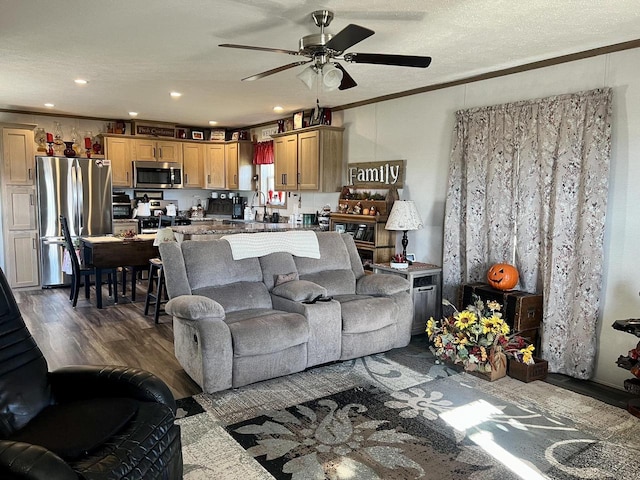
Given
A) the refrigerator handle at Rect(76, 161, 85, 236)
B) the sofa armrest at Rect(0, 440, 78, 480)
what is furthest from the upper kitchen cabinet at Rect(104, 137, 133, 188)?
the sofa armrest at Rect(0, 440, 78, 480)

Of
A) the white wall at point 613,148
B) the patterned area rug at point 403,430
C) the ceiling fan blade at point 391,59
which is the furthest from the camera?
the white wall at point 613,148

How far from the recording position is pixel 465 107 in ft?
14.8

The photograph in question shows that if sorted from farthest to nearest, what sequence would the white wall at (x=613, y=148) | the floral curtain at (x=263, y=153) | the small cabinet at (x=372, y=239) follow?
1. the floral curtain at (x=263, y=153)
2. the small cabinet at (x=372, y=239)
3. the white wall at (x=613, y=148)

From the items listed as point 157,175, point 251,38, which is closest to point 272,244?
point 251,38

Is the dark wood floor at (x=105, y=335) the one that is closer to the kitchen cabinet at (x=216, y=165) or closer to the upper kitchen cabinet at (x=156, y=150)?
the upper kitchen cabinet at (x=156, y=150)

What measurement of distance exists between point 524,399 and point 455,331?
76 cm

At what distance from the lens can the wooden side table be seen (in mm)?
4609

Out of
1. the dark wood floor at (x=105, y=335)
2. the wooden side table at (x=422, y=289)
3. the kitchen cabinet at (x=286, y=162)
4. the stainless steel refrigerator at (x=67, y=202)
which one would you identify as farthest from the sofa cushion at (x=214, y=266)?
the stainless steel refrigerator at (x=67, y=202)

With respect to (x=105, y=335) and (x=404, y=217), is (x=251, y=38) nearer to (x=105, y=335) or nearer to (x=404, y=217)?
(x=404, y=217)

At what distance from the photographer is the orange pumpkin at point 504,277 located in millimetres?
3844

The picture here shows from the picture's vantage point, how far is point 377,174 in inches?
215

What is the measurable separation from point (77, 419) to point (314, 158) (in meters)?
4.56

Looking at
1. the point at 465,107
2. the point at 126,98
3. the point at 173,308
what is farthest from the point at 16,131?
the point at 465,107

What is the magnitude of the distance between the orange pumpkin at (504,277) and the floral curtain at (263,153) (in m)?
4.61
